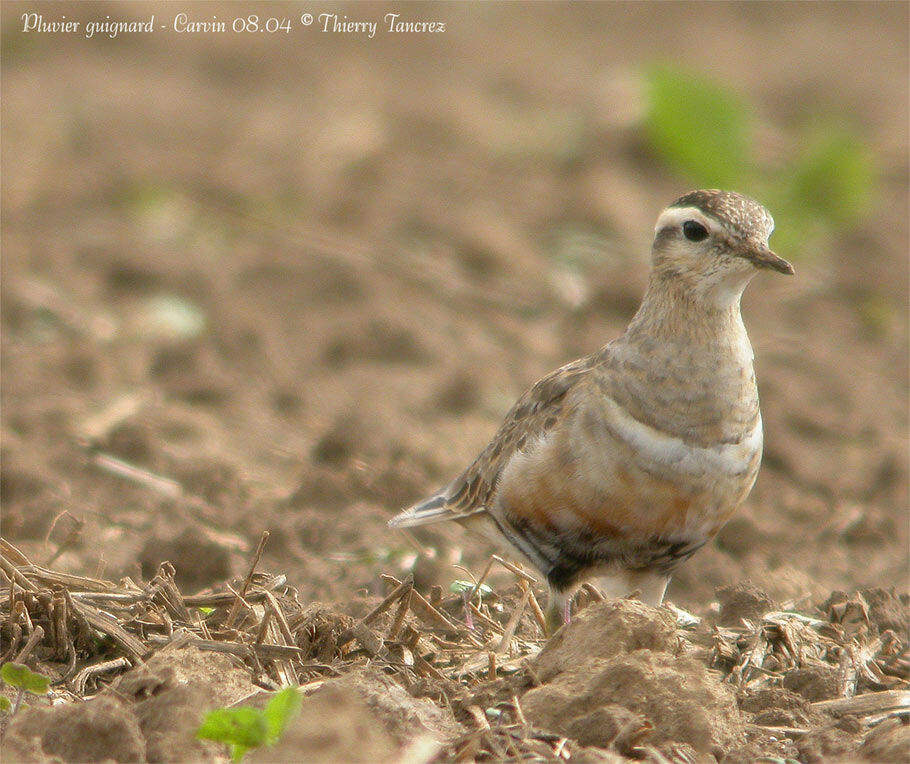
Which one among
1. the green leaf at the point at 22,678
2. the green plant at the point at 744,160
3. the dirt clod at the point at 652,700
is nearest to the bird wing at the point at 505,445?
the dirt clod at the point at 652,700

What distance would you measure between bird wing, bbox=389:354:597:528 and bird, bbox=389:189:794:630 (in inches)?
0.5

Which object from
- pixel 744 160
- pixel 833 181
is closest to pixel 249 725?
pixel 744 160

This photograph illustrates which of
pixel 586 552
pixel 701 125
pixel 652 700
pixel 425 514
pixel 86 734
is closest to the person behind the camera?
pixel 86 734

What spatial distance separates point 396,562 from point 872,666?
2.11m

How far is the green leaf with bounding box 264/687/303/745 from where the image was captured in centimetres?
374

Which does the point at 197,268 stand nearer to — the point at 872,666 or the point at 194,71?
the point at 194,71

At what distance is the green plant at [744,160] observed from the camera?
36.6 ft

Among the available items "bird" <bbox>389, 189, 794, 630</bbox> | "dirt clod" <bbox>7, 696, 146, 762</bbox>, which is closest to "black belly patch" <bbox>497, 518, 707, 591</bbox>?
"bird" <bbox>389, 189, 794, 630</bbox>

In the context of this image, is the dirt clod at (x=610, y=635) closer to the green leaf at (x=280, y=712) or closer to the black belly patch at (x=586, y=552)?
the black belly patch at (x=586, y=552)

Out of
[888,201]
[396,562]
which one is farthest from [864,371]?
[396,562]

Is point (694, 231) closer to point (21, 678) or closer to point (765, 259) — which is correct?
point (765, 259)

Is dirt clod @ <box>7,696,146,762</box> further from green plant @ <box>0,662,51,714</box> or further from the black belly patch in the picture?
the black belly patch

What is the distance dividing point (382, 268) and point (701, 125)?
9.52 feet

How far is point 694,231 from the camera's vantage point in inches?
214
